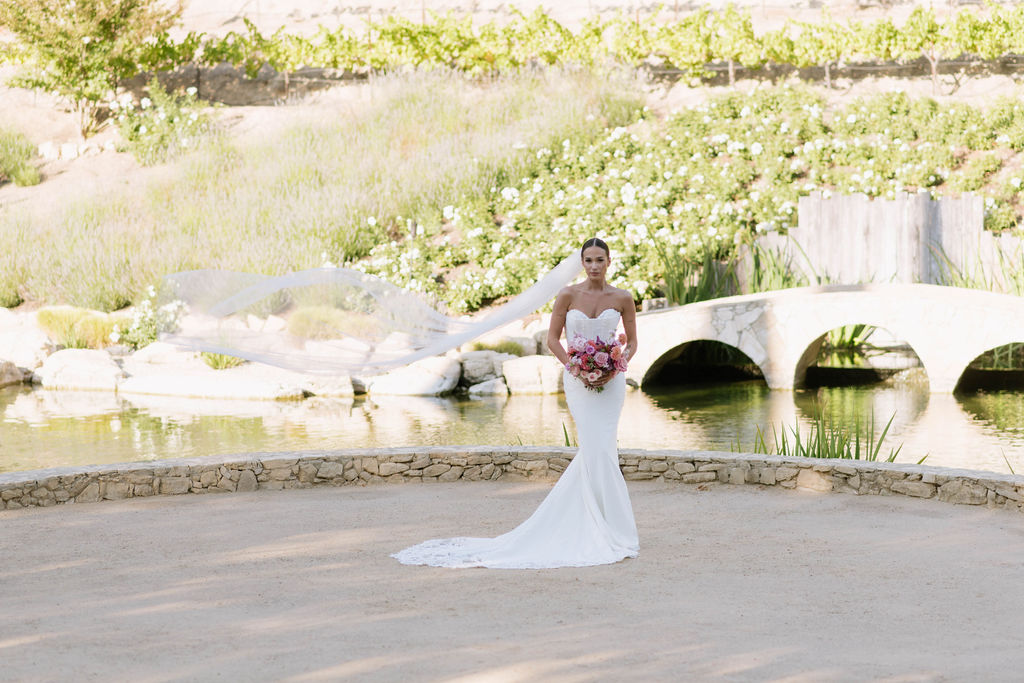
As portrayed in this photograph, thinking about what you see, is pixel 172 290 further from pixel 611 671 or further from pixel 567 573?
pixel 611 671

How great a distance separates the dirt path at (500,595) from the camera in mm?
4727

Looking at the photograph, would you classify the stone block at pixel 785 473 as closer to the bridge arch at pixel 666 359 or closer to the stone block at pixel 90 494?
the stone block at pixel 90 494

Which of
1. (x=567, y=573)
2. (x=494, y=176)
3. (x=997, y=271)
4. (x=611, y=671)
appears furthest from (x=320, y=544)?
(x=494, y=176)

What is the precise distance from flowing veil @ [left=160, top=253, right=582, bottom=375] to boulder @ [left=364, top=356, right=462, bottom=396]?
784cm

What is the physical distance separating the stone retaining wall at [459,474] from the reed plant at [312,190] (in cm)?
1193

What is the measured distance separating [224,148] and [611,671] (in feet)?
73.1

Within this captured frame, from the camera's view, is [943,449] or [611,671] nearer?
[611,671]

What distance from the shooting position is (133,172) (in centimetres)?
2531

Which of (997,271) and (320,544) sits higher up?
(997,271)

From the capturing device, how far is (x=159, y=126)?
26500mm

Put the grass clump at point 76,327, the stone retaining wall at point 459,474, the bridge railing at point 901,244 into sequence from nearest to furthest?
the stone retaining wall at point 459,474, the bridge railing at point 901,244, the grass clump at point 76,327

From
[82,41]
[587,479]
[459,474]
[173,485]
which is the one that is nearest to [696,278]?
[459,474]

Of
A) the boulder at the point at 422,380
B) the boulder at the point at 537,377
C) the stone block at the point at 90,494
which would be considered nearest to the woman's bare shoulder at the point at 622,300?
the stone block at the point at 90,494

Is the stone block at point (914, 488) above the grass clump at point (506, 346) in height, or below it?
below
